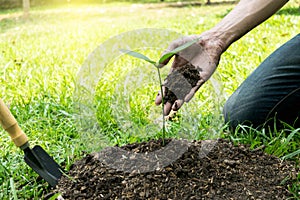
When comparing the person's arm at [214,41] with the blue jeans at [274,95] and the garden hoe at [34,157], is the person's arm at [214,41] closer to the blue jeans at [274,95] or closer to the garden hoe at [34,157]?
the blue jeans at [274,95]

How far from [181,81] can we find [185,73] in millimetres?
35

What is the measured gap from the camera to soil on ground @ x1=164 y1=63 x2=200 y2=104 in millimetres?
1474

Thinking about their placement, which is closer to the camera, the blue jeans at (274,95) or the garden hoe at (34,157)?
the garden hoe at (34,157)

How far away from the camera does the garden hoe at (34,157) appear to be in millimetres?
1405

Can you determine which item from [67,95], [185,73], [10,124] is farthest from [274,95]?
[10,124]

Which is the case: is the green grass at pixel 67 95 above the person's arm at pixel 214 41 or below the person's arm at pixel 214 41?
below

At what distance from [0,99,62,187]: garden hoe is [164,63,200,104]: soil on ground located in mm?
525

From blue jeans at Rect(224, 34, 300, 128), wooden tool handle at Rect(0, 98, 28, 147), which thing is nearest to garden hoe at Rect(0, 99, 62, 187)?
wooden tool handle at Rect(0, 98, 28, 147)

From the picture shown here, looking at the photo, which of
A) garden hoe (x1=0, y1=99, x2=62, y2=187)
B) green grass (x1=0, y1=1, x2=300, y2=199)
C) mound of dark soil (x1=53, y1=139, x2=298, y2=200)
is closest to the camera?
mound of dark soil (x1=53, y1=139, x2=298, y2=200)

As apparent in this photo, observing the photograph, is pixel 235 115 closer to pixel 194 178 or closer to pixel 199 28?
pixel 194 178

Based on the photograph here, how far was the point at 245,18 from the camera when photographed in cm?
174

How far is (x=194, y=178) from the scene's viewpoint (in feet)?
4.31

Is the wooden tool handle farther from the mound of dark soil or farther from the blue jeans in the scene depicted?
the blue jeans

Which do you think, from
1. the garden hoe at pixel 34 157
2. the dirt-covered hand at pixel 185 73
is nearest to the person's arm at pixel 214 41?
the dirt-covered hand at pixel 185 73
